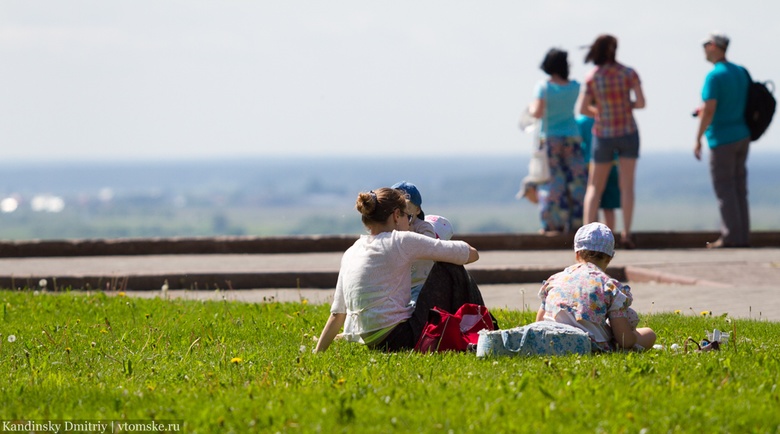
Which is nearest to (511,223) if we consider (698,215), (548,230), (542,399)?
(698,215)

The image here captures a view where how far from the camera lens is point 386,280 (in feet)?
27.0

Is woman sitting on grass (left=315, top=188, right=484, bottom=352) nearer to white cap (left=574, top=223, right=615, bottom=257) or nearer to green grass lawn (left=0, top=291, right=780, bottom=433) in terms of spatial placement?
green grass lawn (left=0, top=291, right=780, bottom=433)

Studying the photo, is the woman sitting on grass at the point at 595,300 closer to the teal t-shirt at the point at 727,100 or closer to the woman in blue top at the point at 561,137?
the teal t-shirt at the point at 727,100

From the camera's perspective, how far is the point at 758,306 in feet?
36.2

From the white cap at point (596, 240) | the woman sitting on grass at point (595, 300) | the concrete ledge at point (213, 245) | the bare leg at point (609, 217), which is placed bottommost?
the concrete ledge at point (213, 245)

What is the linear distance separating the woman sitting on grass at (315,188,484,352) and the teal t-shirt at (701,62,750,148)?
813 cm

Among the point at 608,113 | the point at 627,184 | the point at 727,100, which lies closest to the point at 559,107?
the point at 608,113

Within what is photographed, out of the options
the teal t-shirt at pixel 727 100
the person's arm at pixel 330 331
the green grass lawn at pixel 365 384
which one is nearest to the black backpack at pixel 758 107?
the teal t-shirt at pixel 727 100

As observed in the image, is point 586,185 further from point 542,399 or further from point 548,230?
point 542,399

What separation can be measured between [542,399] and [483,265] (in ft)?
27.7

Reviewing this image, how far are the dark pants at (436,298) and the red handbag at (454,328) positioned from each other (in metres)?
0.06

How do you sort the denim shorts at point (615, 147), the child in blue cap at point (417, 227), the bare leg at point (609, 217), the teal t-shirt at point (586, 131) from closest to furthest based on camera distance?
the child in blue cap at point (417, 227)
the denim shorts at point (615, 147)
the bare leg at point (609, 217)
the teal t-shirt at point (586, 131)

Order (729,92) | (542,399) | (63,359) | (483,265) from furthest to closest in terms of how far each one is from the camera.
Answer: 1. (729,92)
2. (483,265)
3. (63,359)
4. (542,399)

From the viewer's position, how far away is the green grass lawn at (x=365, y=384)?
19.3ft
